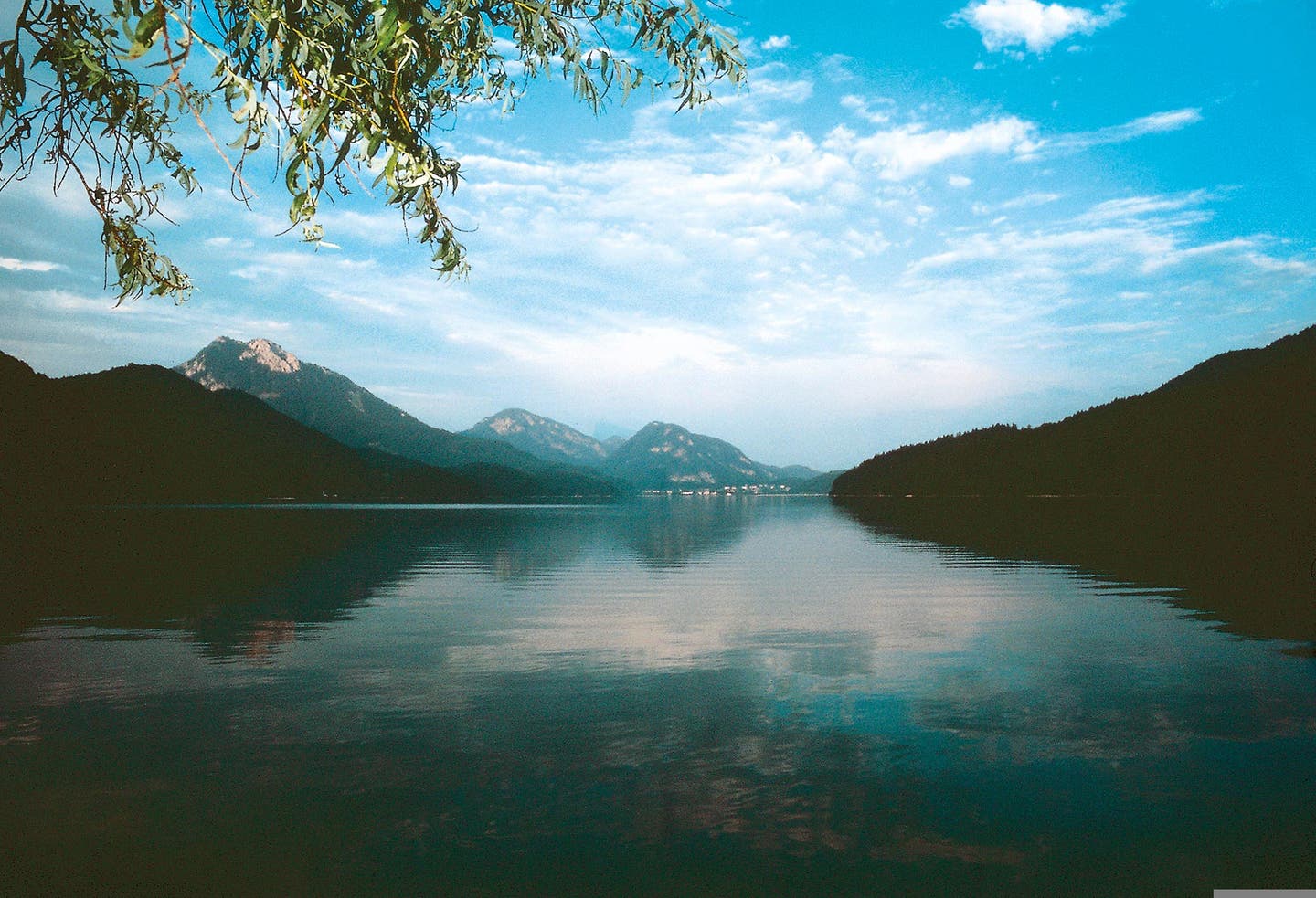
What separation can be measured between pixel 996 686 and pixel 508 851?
10.8m

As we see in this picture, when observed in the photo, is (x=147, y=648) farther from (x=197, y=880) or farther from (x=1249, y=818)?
(x=1249, y=818)

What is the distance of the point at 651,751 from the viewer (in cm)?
1102

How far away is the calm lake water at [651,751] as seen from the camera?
766cm

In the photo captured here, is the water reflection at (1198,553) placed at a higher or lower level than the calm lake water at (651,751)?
higher

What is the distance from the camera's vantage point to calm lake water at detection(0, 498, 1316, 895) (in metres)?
7.66

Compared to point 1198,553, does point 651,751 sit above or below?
below

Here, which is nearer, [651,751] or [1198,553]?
[651,751]

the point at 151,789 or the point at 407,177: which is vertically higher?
the point at 407,177

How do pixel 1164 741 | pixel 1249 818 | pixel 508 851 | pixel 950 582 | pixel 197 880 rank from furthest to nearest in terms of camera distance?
pixel 950 582
pixel 1164 741
pixel 1249 818
pixel 508 851
pixel 197 880

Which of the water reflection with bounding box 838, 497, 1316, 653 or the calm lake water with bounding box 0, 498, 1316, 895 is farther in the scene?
the water reflection with bounding box 838, 497, 1316, 653

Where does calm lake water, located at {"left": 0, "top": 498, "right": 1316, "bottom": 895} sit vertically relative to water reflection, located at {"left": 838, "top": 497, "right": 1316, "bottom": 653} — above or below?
below

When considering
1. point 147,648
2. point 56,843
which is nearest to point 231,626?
point 147,648

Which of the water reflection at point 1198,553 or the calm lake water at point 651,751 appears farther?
the water reflection at point 1198,553

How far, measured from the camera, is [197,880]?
291 inches
